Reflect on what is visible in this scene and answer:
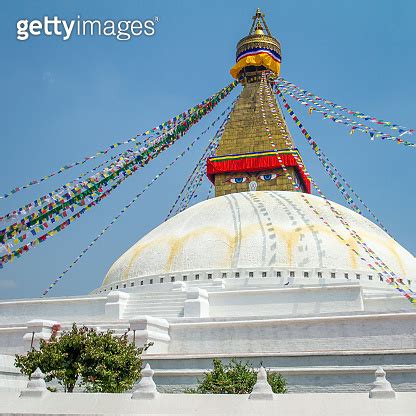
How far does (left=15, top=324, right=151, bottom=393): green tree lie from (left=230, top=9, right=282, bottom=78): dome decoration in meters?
18.6

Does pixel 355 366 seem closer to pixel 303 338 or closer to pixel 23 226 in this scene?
pixel 303 338

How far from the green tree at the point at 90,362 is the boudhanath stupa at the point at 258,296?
1.68 metres

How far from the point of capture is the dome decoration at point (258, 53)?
27625 millimetres

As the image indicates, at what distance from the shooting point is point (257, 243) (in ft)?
61.6

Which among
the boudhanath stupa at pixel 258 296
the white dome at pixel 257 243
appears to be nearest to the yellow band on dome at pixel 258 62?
→ the boudhanath stupa at pixel 258 296

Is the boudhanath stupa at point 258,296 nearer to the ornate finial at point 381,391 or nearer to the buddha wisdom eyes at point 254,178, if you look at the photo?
the buddha wisdom eyes at point 254,178

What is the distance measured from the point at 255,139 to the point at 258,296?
10596 mm

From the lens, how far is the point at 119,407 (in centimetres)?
787

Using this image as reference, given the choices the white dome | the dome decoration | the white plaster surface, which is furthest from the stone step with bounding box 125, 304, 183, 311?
the dome decoration

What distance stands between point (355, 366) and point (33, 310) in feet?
32.5

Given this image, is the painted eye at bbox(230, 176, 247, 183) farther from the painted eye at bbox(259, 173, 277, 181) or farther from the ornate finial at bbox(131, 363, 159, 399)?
the ornate finial at bbox(131, 363, 159, 399)

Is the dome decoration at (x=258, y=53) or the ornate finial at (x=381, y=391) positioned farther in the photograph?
the dome decoration at (x=258, y=53)

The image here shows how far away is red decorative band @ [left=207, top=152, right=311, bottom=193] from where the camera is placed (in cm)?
2483

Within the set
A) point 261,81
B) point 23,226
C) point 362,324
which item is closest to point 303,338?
point 362,324
